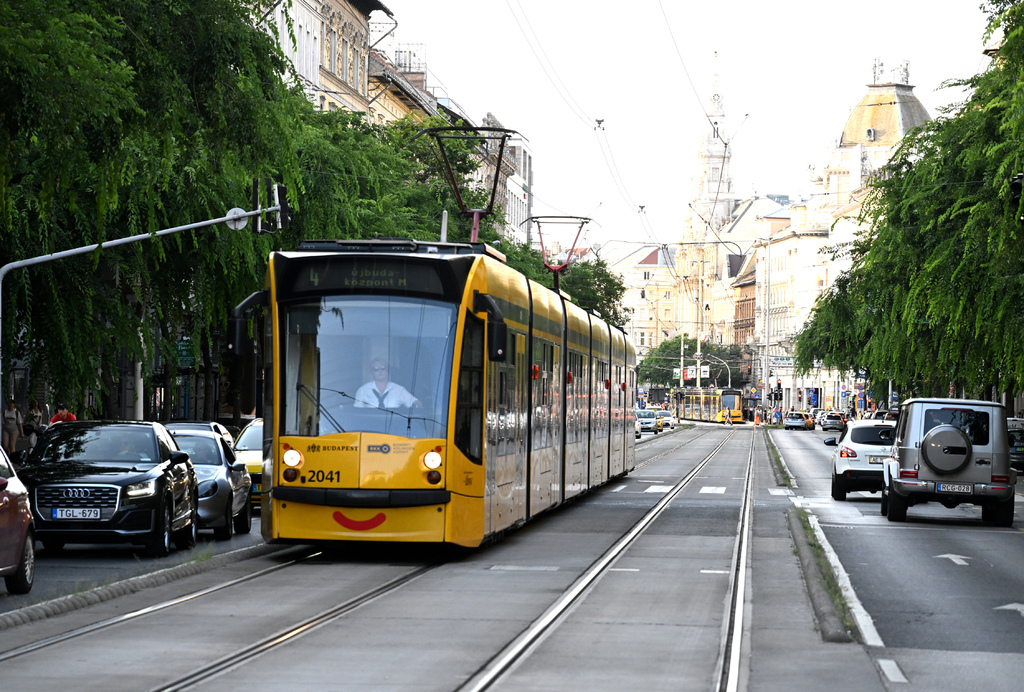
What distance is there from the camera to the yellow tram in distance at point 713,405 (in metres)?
142

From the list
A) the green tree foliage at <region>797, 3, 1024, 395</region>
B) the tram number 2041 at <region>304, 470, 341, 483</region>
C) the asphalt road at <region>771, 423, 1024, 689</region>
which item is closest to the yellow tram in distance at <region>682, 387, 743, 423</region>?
the green tree foliage at <region>797, 3, 1024, 395</region>

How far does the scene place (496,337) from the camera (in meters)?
16.8

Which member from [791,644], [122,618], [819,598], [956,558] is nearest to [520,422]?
[956,558]

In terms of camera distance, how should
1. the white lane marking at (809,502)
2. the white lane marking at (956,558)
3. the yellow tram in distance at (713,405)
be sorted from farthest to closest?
the yellow tram in distance at (713,405) < the white lane marking at (809,502) < the white lane marking at (956,558)

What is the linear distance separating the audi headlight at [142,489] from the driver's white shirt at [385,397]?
2.73 meters

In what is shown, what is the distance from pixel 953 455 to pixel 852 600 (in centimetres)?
1152

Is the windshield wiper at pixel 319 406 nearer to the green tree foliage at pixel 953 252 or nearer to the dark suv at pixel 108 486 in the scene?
the dark suv at pixel 108 486

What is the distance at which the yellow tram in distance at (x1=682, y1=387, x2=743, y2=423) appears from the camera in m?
142

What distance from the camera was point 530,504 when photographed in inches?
843

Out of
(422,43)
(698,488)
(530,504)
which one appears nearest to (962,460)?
(530,504)

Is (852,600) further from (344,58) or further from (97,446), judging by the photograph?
(344,58)

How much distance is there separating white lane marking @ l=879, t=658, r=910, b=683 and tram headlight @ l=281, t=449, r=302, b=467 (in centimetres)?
744

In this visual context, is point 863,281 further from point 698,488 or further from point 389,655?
point 389,655

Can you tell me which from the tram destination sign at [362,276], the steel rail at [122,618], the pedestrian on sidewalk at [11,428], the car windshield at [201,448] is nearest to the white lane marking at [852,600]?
the tram destination sign at [362,276]
